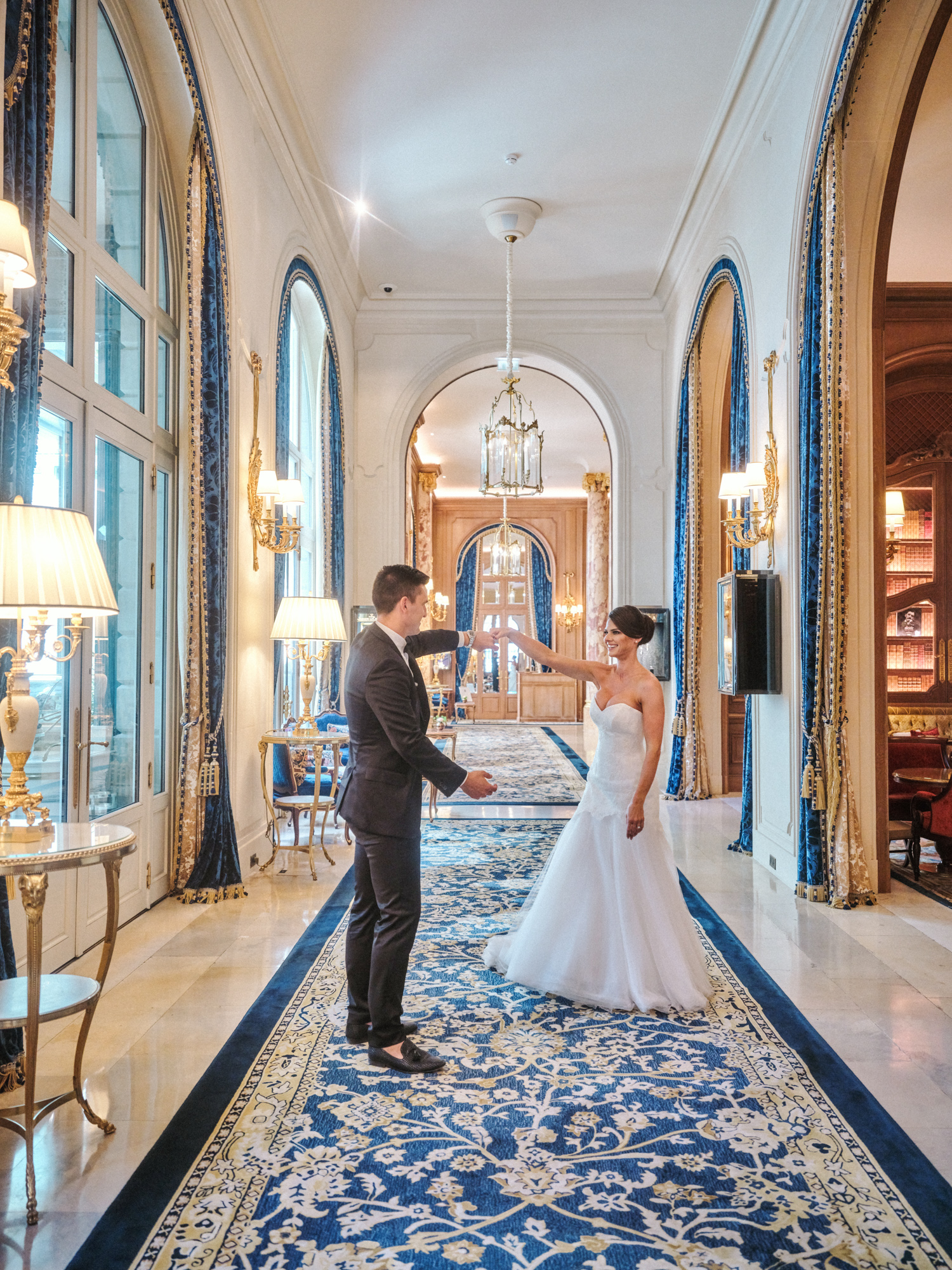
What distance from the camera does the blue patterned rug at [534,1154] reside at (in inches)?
86.4

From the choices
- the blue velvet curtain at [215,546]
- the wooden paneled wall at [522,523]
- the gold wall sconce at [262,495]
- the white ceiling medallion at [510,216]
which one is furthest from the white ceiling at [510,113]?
the wooden paneled wall at [522,523]

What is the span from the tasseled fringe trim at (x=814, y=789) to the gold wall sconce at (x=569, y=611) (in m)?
16.0

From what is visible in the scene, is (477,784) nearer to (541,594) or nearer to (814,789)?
(814,789)

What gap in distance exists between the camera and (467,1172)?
8.28 ft

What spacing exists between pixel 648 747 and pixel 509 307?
7369mm

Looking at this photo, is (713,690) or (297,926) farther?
(713,690)

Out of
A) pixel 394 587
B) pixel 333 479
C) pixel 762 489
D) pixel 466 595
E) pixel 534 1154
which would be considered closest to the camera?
pixel 534 1154

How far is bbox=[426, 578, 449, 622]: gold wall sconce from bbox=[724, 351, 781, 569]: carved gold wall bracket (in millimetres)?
12816

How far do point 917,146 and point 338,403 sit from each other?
18.6 ft

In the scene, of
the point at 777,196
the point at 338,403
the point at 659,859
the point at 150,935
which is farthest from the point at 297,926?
the point at 338,403

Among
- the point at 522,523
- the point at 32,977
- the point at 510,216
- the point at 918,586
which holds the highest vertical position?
the point at 510,216

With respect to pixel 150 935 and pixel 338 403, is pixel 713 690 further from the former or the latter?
pixel 150 935

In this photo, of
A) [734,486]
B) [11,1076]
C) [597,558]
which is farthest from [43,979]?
[597,558]

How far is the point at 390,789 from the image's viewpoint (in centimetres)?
321
